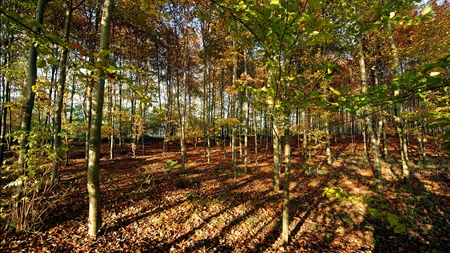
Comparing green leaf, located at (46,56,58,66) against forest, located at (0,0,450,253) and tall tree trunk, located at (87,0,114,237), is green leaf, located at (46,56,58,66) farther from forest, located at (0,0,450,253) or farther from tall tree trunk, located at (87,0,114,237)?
tall tree trunk, located at (87,0,114,237)

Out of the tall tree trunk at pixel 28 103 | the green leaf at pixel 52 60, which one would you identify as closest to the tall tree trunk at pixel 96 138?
the tall tree trunk at pixel 28 103

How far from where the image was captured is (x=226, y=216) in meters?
6.37

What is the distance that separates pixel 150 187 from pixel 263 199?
4766 mm

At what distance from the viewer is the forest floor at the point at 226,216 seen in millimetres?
4582

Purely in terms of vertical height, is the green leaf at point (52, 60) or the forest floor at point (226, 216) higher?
the green leaf at point (52, 60)

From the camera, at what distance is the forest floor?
458cm

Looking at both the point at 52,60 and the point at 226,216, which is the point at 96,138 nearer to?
the point at 52,60

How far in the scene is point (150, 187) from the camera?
7.82 m

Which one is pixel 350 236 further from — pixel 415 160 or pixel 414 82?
pixel 415 160

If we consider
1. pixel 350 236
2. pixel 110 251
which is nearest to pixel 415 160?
pixel 350 236

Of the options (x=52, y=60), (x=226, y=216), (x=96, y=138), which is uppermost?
(x=52, y=60)

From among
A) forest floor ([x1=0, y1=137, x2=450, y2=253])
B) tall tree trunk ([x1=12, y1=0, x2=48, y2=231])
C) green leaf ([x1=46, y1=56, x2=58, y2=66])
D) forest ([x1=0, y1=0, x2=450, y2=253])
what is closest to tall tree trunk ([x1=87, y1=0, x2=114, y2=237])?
forest ([x1=0, y1=0, x2=450, y2=253])

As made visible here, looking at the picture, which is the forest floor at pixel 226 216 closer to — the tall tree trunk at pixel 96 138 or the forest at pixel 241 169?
the forest at pixel 241 169

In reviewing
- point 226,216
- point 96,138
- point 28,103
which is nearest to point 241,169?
point 226,216
